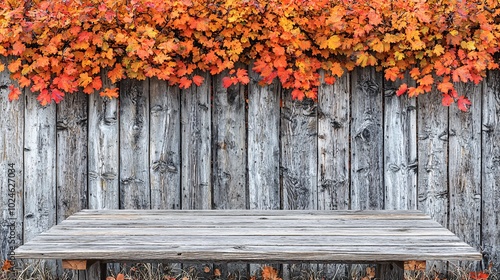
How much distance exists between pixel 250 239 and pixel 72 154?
185cm

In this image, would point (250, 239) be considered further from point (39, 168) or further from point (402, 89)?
point (39, 168)

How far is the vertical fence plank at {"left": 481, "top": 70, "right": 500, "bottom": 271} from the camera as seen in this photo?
3.91m

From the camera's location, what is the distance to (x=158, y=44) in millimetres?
3771

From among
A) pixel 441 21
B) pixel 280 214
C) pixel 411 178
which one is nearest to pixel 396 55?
pixel 441 21

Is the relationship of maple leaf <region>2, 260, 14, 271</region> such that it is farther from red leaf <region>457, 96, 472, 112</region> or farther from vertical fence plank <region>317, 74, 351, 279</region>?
red leaf <region>457, 96, 472, 112</region>

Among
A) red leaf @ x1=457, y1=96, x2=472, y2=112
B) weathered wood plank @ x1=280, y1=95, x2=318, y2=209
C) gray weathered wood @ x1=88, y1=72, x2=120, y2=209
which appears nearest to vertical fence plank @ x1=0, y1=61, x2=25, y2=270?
gray weathered wood @ x1=88, y1=72, x2=120, y2=209

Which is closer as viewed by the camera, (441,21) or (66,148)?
(441,21)

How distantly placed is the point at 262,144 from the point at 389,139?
33.8 inches

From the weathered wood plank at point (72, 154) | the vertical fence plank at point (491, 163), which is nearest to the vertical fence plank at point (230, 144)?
the weathered wood plank at point (72, 154)

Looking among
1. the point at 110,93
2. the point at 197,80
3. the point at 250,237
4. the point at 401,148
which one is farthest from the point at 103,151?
the point at 401,148

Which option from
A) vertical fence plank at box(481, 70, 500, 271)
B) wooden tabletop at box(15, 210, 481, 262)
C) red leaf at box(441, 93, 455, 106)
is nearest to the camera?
wooden tabletop at box(15, 210, 481, 262)

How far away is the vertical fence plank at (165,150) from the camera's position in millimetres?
3949

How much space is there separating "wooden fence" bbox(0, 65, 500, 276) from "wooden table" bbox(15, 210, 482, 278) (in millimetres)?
688

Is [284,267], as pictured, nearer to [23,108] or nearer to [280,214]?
[280,214]
